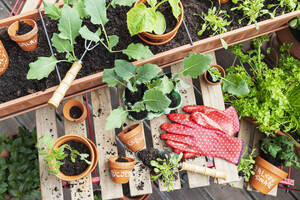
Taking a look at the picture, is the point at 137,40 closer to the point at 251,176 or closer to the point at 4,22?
the point at 4,22

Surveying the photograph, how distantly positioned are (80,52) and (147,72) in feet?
1.22

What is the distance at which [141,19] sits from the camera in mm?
1129

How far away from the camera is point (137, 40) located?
139 cm

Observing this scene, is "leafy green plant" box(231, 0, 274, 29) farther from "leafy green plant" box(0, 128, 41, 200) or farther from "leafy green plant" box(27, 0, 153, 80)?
"leafy green plant" box(0, 128, 41, 200)

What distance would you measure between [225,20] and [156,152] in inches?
30.5

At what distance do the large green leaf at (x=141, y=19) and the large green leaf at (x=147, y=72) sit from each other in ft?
0.61

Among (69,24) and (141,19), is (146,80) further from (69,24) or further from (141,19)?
(69,24)

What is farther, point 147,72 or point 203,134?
point 203,134

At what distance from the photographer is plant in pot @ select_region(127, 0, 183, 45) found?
113 centimetres

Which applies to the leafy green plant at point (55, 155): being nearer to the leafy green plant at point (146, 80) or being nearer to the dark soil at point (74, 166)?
the dark soil at point (74, 166)

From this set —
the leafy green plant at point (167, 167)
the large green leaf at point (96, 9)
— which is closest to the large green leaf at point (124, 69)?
the large green leaf at point (96, 9)

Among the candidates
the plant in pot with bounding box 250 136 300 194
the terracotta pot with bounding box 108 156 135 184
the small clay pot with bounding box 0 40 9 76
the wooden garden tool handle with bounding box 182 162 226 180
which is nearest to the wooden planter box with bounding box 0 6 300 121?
the small clay pot with bounding box 0 40 9 76

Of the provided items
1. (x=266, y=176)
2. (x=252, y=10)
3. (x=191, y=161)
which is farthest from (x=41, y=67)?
(x=266, y=176)

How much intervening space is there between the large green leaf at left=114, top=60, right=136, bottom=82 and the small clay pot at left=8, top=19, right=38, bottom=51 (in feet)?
1.39
